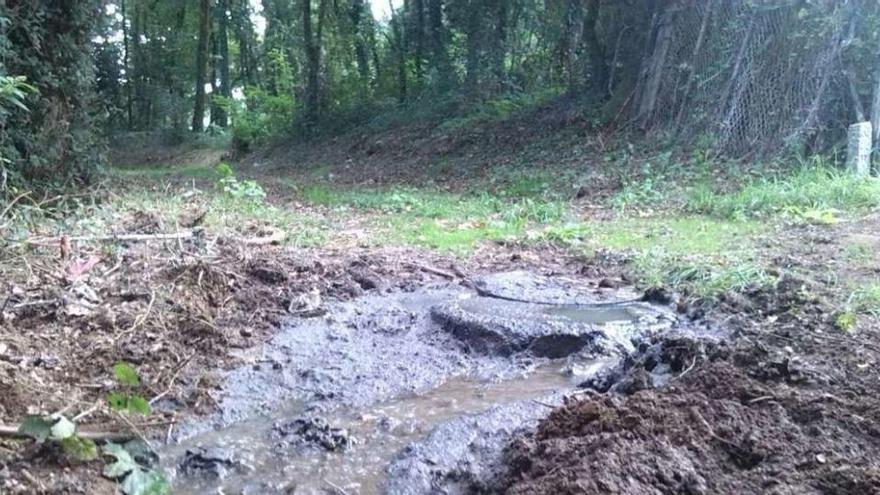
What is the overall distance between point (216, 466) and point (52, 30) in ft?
19.6

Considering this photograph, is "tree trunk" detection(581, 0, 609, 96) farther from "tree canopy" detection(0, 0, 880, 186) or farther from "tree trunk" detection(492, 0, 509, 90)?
"tree trunk" detection(492, 0, 509, 90)

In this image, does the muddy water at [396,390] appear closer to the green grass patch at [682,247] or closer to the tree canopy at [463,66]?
the green grass patch at [682,247]

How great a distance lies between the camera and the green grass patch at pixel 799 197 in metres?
6.85

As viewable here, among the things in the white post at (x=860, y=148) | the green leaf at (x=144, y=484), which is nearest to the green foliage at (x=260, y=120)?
the white post at (x=860, y=148)

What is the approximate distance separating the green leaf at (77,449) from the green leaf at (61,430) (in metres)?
0.03

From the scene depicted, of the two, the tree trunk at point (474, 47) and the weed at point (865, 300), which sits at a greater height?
the tree trunk at point (474, 47)

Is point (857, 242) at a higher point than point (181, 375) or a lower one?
higher

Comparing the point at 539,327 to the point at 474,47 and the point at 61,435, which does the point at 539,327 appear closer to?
the point at 61,435

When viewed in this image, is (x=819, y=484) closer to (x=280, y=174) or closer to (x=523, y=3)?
(x=280, y=174)

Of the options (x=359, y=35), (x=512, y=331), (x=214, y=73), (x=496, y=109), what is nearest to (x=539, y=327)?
(x=512, y=331)

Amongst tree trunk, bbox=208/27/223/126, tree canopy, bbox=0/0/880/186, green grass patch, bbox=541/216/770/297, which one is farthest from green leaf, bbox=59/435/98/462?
tree trunk, bbox=208/27/223/126

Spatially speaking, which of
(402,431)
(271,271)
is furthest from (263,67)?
(402,431)

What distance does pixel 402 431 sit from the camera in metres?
3.21

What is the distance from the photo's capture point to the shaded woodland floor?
2.50 m
